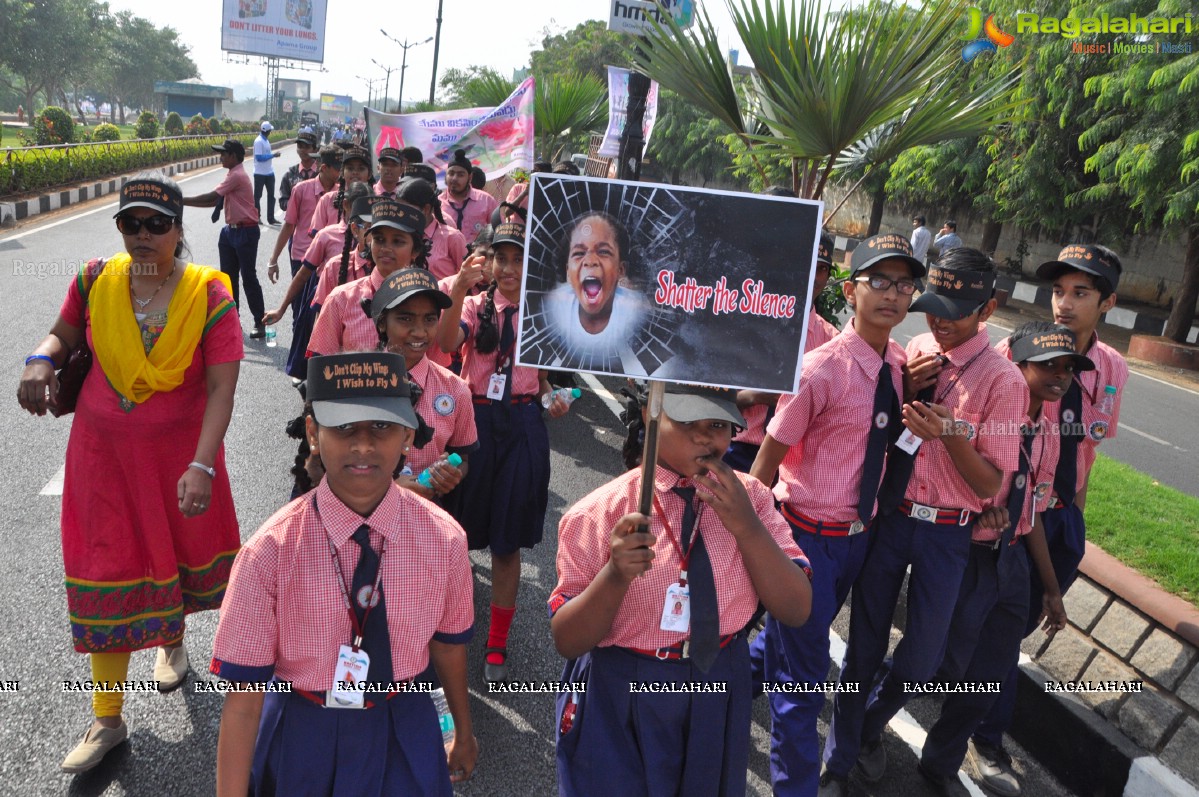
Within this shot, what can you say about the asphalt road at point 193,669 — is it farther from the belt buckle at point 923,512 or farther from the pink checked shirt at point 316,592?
the belt buckle at point 923,512

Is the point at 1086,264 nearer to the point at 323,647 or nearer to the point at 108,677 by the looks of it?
the point at 323,647

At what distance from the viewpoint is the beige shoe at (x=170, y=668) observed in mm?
3764

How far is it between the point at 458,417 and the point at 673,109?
3626 centimetres

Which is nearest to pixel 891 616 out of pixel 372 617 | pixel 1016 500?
pixel 1016 500

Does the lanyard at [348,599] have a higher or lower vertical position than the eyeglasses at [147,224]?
lower

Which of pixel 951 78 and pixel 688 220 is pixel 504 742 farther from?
pixel 951 78

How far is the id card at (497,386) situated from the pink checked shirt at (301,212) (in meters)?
5.66

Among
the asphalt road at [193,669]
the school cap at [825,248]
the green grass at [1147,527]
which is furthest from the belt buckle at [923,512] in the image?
the school cap at [825,248]

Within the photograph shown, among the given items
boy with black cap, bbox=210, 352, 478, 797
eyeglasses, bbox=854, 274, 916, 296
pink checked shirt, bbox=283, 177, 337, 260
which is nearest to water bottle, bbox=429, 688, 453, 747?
boy with black cap, bbox=210, 352, 478, 797

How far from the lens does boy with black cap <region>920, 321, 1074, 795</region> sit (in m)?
3.53

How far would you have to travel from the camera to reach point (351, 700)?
2240 millimetres

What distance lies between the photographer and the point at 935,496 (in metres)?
3.46

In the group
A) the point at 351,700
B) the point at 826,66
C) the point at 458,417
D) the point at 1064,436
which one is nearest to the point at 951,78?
the point at 826,66

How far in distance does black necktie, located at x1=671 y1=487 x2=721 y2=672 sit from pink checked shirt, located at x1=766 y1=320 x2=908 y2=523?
1.11 meters
